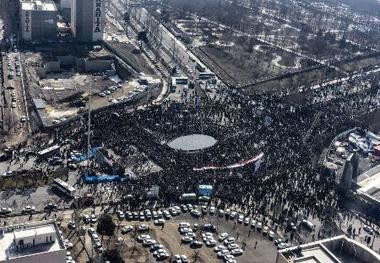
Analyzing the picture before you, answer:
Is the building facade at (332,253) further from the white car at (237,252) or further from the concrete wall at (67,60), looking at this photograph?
the concrete wall at (67,60)

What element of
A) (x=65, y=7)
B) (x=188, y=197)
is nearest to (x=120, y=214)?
(x=188, y=197)

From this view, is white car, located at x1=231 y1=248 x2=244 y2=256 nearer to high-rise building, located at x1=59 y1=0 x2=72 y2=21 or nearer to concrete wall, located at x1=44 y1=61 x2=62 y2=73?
concrete wall, located at x1=44 y1=61 x2=62 y2=73

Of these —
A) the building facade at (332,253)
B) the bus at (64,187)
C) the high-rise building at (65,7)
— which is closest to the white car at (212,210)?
the bus at (64,187)

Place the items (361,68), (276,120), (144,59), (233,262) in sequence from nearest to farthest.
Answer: (233,262)
(276,120)
(144,59)
(361,68)

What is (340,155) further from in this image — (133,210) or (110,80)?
(110,80)

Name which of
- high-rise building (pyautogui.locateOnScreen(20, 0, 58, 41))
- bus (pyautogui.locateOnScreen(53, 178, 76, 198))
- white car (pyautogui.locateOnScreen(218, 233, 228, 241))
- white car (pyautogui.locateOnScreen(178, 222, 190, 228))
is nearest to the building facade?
white car (pyautogui.locateOnScreen(218, 233, 228, 241))

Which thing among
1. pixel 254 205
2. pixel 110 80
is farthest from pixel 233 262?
pixel 110 80
